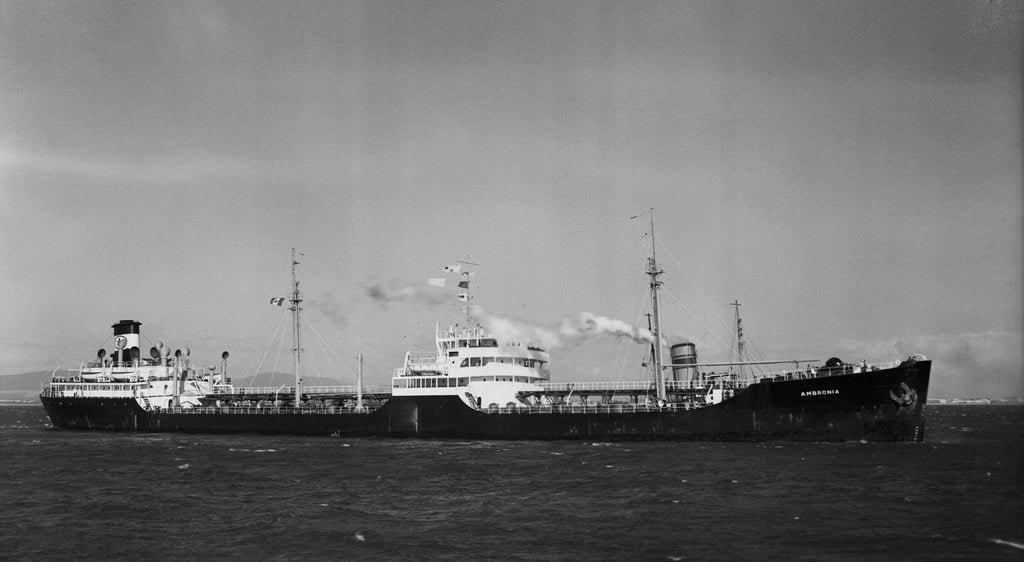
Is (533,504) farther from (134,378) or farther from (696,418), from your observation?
(134,378)

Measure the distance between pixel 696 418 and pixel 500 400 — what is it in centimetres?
1547

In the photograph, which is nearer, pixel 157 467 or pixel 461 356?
pixel 157 467

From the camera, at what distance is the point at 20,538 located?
947 inches

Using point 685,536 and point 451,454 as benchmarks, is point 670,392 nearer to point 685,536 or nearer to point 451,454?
point 451,454

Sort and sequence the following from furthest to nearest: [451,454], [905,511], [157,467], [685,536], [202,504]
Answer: [451,454] → [157,467] → [202,504] → [905,511] → [685,536]

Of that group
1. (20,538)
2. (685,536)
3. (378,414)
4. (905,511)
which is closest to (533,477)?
(685,536)

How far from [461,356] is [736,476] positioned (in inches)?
1076

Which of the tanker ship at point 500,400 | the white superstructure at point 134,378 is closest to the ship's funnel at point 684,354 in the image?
the tanker ship at point 500,400

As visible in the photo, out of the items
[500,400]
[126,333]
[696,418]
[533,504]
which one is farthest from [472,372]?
[126,333]

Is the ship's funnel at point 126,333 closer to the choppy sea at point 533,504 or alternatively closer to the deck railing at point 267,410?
the deck railing at point 267,410

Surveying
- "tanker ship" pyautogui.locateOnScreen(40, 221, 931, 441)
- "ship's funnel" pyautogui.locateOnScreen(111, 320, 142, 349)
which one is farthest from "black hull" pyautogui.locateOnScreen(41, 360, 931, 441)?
"ship's funnel" pyautogui.locateOnScreen(111, 320, 142, 349)

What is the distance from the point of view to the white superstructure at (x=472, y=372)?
56.1m

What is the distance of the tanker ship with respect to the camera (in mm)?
44719

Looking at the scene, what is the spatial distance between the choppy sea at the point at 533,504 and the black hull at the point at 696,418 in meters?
1.44
